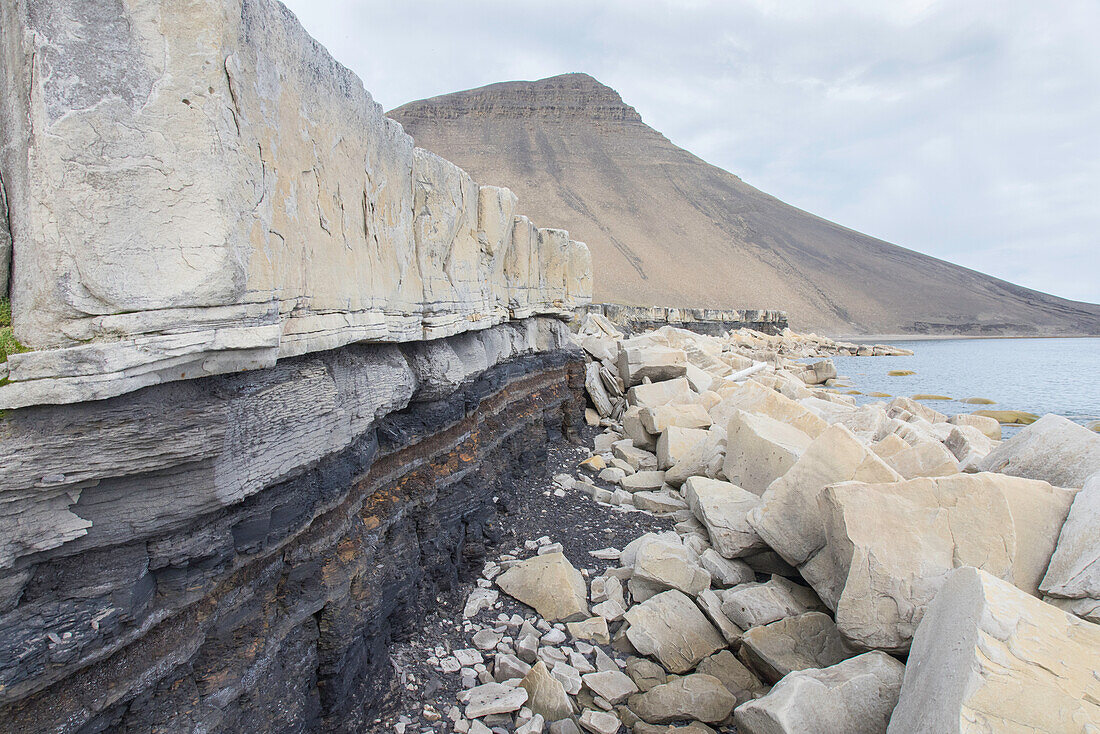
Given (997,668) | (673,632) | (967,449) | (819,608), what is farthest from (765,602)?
(967,449)

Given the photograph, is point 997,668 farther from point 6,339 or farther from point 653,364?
point 653,364

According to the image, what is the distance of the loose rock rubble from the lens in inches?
78.6

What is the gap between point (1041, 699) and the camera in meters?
1.74

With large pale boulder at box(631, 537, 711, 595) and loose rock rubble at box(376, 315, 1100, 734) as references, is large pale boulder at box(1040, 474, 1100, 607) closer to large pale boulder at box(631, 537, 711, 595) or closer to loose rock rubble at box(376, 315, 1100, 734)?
loose rock rubble at box(376, 315, 1100, 734)

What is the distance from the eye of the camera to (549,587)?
363cm

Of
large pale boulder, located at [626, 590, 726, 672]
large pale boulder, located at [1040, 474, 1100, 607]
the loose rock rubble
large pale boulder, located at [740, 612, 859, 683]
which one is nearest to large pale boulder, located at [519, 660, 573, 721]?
the loose rock rubble

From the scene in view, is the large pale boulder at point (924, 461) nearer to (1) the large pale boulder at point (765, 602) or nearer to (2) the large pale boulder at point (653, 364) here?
(1) the large pale boulder at point (765, 602)

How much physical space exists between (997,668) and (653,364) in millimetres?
6752

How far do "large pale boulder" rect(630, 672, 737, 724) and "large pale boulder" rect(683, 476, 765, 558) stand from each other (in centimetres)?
111

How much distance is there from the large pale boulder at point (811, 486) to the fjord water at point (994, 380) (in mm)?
12700

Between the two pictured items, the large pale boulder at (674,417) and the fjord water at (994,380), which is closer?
the large pale boulder at (674,417)

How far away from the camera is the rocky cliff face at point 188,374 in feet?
4.79

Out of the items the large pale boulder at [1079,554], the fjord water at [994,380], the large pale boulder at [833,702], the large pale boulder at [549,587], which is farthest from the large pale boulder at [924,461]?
the fjord water at [994,380]

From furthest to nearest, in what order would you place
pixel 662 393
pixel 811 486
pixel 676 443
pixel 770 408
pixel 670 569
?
pixel 662 393
pixel 770 408
pixel 676 443
pixel 670 569
pixel 811 486
